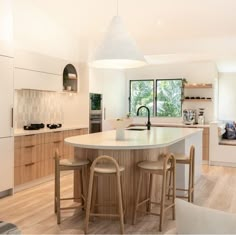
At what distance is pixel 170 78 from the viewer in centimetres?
848

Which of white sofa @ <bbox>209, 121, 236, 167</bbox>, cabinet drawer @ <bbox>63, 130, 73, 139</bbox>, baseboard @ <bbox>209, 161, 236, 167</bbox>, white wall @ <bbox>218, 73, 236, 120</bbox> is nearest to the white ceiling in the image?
white sofa @ <bbox>209, 121, 236, 167</bbox>

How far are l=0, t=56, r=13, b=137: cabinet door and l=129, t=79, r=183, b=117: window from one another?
4.84 meters

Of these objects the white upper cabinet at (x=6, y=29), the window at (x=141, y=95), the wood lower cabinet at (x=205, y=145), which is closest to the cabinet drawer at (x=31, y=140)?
the white upper cabinet at (x=6, y=29)

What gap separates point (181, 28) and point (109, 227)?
163 inches

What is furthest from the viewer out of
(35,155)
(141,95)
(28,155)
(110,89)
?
(141,95)

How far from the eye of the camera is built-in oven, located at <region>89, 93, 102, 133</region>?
7031 mm

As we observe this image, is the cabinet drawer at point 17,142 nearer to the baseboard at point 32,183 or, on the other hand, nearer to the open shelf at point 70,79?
the baseboard at point 32,183

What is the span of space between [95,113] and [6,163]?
2.99 metres

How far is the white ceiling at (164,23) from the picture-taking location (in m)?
5.23

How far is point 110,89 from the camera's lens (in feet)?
26.4

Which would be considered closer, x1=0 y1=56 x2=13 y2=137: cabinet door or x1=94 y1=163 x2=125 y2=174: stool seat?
x1=94 y1=163 x2=125 y2=174: stool seat

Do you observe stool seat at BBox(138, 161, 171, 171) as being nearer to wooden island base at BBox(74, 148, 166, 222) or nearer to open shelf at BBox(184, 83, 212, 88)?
wooden island base at BBox(74, 148, 166, 222)

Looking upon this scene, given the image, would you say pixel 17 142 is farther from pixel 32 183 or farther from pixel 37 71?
pixel 37 71

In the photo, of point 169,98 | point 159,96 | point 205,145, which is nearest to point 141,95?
point 159,96
